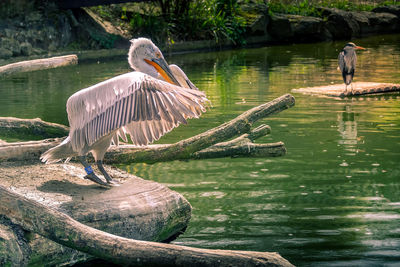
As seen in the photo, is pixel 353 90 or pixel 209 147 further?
pixel 353 90

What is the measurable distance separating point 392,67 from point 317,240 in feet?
31.4

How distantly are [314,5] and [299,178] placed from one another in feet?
64.5

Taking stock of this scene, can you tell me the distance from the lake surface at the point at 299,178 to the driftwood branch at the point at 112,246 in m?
1.06

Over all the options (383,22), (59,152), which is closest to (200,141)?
(59,152)

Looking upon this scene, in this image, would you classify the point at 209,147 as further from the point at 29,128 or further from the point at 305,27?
the point at 305,27

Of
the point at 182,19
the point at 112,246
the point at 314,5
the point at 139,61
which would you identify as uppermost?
the point at 314,5

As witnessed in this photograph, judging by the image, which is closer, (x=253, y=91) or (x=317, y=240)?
(x=317, y=240)

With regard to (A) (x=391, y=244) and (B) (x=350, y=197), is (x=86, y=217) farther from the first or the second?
(B) (x=350, y=197)

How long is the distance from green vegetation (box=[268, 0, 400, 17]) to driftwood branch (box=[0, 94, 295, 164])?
16591 mm

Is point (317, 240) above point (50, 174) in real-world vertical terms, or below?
below

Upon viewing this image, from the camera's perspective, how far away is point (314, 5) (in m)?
23.7

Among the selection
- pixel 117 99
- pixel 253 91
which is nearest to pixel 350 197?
pixel 117 99

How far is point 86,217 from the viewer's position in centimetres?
333

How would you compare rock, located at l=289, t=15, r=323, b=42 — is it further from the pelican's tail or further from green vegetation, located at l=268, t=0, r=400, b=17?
the pelican's tail
